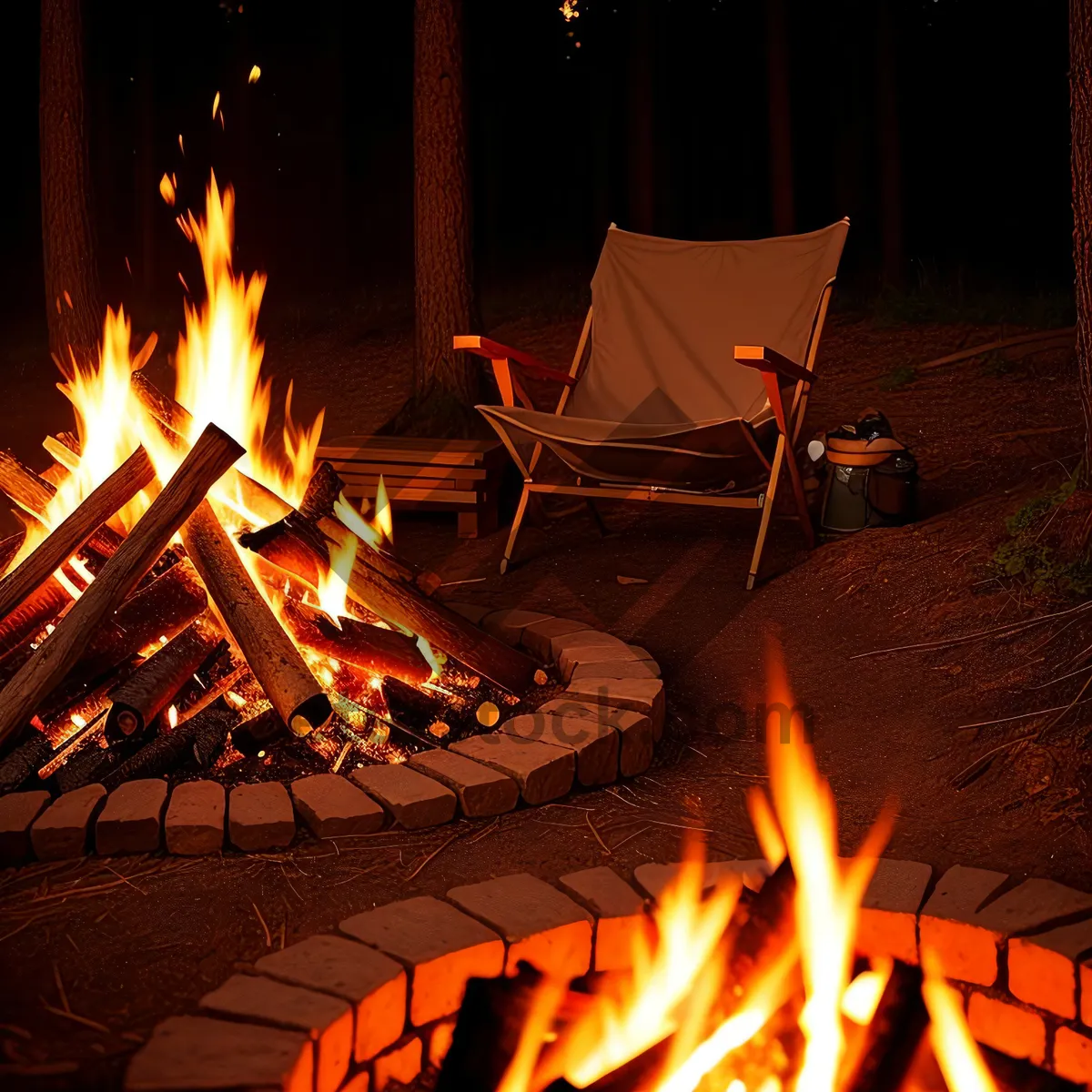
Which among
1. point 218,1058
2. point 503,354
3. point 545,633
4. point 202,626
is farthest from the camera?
point 503,354

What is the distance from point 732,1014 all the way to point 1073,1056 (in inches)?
18.8

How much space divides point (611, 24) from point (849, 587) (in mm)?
8590

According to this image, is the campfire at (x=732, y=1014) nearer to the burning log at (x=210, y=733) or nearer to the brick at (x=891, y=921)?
the brick at (x=891, y=921)

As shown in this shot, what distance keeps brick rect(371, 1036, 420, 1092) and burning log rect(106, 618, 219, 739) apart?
1.07m

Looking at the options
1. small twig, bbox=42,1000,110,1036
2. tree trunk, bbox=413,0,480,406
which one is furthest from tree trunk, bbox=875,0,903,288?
small twig, bbox=42,1000,110,1036

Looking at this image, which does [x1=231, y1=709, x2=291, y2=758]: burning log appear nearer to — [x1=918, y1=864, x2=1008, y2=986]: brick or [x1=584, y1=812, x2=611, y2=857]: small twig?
[x1=584, y1=812, x2=611, y2=857]: small twig

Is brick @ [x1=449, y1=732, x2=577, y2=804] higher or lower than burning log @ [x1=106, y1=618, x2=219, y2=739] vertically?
lower

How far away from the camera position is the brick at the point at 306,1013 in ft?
5.13

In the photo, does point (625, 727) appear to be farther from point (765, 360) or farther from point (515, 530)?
point (515, 530)

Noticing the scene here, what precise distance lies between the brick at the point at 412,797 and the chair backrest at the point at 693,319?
2.20m

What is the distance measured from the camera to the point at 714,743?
9.11ft

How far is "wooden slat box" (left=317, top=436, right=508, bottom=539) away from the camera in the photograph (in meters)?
4.54

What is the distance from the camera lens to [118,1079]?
1.51 meters

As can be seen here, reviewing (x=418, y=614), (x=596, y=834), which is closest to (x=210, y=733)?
(x=418, y=614)
